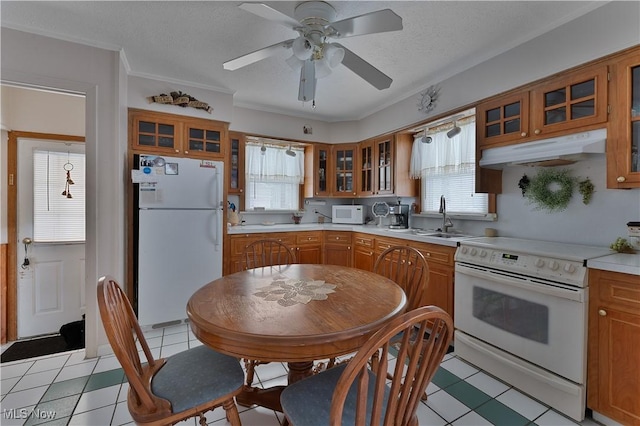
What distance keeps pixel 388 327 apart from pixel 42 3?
2945 millimetres

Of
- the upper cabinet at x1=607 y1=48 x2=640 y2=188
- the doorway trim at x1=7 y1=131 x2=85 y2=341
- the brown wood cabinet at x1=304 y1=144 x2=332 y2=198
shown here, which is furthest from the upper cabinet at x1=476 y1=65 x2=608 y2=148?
the doorway trim at x1=7 y1=131 x2=85 y2=341

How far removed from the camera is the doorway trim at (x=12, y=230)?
2990 mm

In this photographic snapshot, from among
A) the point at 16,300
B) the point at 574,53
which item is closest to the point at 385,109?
the point at 574,53

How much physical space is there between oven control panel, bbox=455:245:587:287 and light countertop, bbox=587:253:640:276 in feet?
0.21

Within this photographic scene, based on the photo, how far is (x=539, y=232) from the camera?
7.93ft

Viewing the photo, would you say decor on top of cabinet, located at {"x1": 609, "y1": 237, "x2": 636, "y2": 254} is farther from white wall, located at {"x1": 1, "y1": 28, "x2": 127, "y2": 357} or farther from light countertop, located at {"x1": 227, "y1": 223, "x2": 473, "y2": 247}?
white wall, located at {"x1": 1, "y1": 28, "x2": 127, "y2": 357}

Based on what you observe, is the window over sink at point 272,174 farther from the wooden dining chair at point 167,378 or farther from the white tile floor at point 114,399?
the wooden dining chair at point 167,378

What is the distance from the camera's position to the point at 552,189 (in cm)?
232

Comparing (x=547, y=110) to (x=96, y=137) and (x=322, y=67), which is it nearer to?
(x=322, y=67)

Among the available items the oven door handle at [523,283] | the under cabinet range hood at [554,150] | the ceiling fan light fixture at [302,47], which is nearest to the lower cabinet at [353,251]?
the oven door handle at [523,283]

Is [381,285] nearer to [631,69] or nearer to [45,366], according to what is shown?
Result: [631,69]

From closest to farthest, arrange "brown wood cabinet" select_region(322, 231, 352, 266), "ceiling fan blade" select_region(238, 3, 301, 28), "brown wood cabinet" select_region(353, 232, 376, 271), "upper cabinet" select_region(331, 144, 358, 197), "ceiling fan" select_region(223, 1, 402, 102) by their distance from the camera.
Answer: "ceiling fan blade" select_region(238, 3, 301, 28)
"ceiling fan" select_region(223, 1, 402, 102)
"brown wood cabinet" select_region(353, 232, 376, 271)
"brown wood cabinet" select_region(322, 231, 352, 266)
"upper cabinet" select_region(331, 144, 358, 197)

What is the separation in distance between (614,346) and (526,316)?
42 centimetres

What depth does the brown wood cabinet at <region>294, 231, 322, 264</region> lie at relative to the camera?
3.84m
